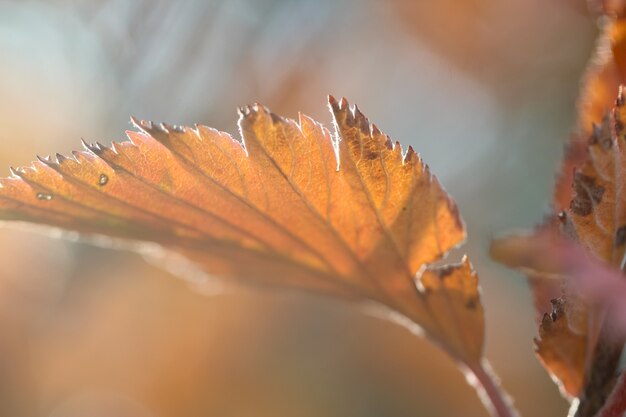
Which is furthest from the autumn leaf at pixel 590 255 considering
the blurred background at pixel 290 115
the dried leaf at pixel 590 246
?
the blurred background at pixel 290 115

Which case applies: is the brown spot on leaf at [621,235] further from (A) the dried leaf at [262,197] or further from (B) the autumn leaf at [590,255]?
(A) the dried leaf at [262,197]

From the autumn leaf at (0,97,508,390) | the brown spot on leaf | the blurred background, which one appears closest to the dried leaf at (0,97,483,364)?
the autumn leaf at (0,97,508,390)

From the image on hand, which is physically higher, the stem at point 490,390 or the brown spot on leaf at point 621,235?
the brown spot on leaf at point 621,235

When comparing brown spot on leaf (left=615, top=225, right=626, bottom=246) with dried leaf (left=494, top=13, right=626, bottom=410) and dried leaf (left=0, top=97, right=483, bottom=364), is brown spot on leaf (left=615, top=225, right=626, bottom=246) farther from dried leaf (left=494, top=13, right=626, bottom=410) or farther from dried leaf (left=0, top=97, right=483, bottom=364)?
dried leaf (left=0, top=97, right=483, bottom=364)

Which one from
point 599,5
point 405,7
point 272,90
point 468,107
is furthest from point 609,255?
point 468,107

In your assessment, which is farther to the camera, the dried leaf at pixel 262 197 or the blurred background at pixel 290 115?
the blurred background at pixel 290 115

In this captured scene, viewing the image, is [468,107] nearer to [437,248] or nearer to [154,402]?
[154,402]
